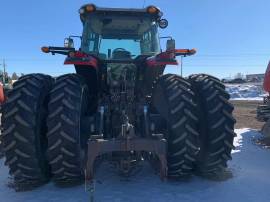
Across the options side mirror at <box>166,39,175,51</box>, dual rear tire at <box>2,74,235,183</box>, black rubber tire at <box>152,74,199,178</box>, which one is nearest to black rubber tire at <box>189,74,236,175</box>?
dual rear tire at <box>2,74,235,183</box>

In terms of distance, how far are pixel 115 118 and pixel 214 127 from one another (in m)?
1.51

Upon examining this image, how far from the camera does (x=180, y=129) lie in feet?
16.7

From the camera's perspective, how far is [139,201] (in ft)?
16.1

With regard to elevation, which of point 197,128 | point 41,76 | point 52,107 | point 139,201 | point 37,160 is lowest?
point 139,201

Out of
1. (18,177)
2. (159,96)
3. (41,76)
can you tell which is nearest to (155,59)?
(159,96)

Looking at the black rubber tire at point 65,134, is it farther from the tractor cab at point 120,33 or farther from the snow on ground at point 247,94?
the snow on ground at point 247,94

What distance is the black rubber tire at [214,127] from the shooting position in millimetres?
5406

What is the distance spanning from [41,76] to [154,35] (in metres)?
2.19

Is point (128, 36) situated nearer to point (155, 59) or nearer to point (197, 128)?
point (155, 59)

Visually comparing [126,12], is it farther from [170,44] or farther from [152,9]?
[170,44]

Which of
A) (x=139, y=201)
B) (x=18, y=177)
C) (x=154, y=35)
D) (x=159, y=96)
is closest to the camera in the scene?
(x=139, y=201)

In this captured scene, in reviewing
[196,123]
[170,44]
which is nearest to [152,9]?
[170,44]

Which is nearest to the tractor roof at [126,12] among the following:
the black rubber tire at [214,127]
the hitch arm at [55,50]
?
the hitch arm at [55,50]

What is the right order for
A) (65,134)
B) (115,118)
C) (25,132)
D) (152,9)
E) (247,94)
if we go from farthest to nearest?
(247,94)
(152,9)
(115,118)
(25,132)
(65,134)
